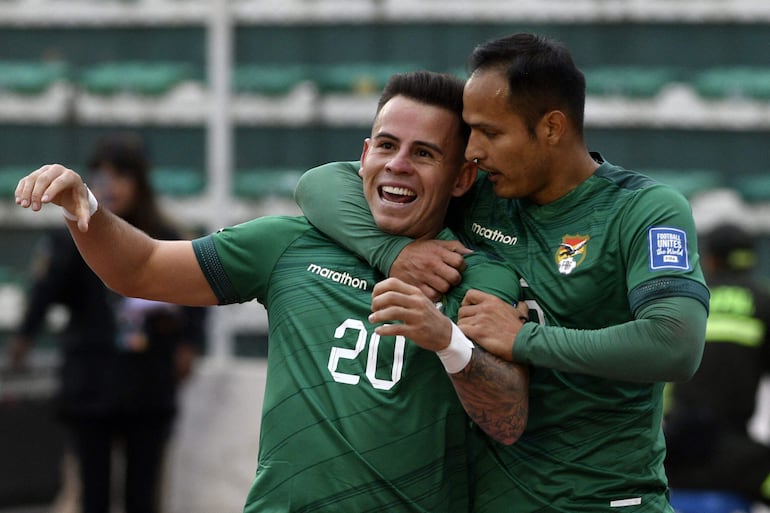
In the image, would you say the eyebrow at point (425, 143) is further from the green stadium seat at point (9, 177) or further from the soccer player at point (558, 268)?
the green stadium seat at point (9, 177)

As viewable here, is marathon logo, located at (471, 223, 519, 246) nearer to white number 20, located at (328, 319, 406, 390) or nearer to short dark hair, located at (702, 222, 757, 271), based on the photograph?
white number 20, located at (328, 319, 406, 390)

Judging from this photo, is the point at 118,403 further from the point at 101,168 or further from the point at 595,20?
the point at 595,20

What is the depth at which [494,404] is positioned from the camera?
10.8ft

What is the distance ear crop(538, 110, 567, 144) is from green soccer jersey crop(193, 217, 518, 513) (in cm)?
36

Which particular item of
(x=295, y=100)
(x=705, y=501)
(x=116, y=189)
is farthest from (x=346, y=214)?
(x=295, y=100)

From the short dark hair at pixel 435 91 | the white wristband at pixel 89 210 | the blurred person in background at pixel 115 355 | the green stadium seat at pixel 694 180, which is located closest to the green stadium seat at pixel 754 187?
the green stadium seat at pixel 694 180

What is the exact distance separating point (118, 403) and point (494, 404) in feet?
11.9

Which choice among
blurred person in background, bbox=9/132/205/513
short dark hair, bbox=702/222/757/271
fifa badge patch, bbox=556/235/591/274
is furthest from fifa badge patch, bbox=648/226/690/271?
short dark hair, bbox=702/222/757/271

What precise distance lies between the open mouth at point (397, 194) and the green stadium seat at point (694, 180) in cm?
635

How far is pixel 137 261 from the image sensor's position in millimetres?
3529

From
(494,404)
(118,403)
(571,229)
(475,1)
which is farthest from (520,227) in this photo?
(475,1)

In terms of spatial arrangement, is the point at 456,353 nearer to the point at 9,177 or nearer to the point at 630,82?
the point at 630,82

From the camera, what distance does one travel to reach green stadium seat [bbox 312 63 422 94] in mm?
9812

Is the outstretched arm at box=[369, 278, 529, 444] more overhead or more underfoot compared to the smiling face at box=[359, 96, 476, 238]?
more underfoot
